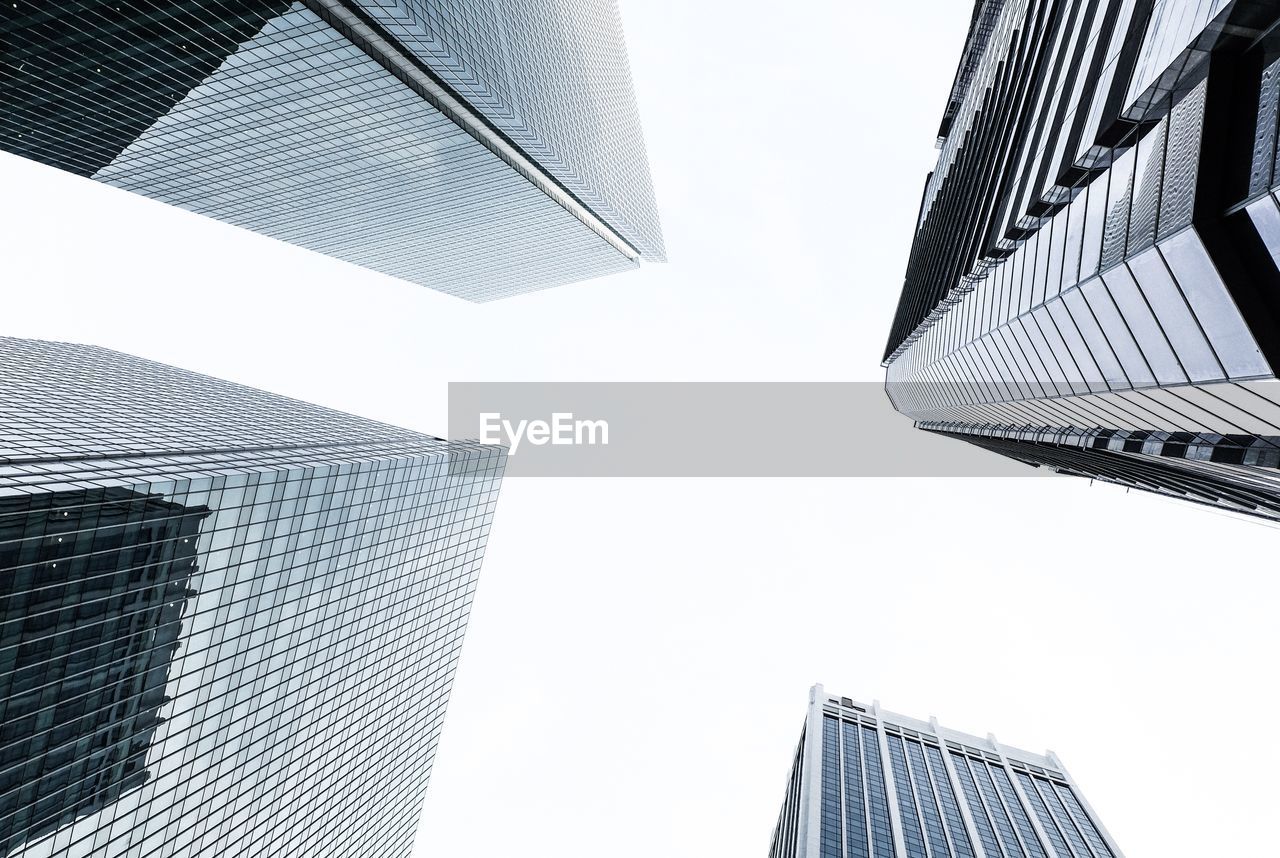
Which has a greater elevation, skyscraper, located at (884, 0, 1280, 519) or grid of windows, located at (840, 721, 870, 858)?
skyscraper, located at (884, 0, 1280, 519)

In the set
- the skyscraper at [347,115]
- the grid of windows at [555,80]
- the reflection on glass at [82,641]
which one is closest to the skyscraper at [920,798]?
the reflection on glass at [82,641]

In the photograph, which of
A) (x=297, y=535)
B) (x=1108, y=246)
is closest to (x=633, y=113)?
(x=297, y=535)

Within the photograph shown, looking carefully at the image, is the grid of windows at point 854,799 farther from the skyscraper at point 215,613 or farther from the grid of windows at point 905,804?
the skyscraper at point 215,613

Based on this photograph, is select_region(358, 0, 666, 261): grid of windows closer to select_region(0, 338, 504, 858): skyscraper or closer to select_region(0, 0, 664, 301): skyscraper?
select_region(0, 0, 664, 301): skyscraper

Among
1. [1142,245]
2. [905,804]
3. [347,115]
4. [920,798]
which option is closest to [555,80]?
[347,115]

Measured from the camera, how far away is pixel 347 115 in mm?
71312

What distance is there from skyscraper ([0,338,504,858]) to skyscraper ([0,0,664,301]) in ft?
85.3

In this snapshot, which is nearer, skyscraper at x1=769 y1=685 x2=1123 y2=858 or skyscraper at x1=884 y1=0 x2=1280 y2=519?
skyscraper at x1=884 y1=0 x2=1280 y2=519

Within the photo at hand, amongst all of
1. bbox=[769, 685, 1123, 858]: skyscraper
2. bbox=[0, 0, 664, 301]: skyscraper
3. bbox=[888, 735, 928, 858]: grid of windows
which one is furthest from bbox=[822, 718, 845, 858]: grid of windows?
bbox=[0, 0, 664, 301]: skyscraper

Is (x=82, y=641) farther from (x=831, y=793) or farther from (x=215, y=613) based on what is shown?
(x=831, y=793)

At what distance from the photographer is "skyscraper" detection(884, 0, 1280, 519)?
489 inches

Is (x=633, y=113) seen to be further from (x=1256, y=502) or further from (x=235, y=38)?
(x=1256, y=502)

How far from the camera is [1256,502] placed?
35.2 m

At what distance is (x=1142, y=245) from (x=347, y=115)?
7528cm
